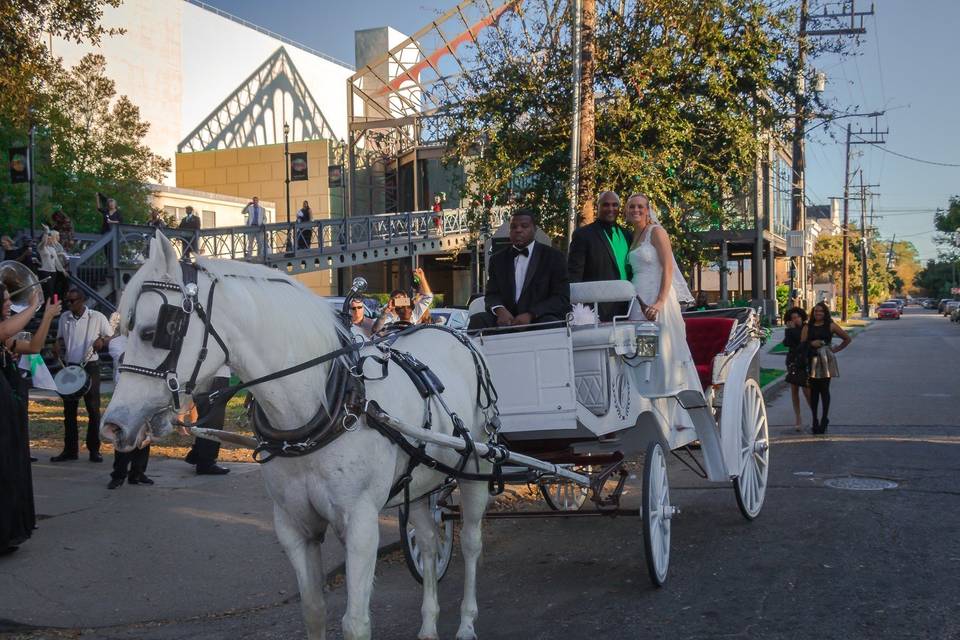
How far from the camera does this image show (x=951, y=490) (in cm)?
860

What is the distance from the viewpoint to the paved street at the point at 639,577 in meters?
5.16

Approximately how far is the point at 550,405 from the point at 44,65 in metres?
12.5

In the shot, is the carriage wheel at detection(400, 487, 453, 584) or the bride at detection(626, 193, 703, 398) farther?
the bride at detection(626, 193, 703, 398)

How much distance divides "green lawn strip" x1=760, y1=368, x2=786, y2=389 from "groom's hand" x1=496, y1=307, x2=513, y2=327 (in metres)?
14.6

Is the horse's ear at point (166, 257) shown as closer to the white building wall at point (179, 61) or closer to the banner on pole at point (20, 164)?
the banner on pole at point (20, 164)

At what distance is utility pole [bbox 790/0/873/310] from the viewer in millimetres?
13562

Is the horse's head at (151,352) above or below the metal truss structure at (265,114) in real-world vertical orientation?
below

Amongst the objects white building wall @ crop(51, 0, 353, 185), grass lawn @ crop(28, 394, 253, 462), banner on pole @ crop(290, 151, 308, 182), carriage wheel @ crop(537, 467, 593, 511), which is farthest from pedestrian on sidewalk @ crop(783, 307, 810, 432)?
→ white building wall @ crop(51, 0, 353, 185)

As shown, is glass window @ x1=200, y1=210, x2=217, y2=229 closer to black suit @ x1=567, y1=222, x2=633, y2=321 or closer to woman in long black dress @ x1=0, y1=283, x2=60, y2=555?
woman in long black dress @ x1=0, y1=283, x2=60, y2=555

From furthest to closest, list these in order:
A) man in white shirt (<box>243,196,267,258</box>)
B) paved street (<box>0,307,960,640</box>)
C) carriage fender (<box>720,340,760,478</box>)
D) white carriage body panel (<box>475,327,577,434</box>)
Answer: man in white shirt (<box>243,196,267,258</box>), carriage fender (<box>720,340,760,478</box>), white carriage body panel (<box>475,327,577,434</box>), paved street (<box>0,307,960,640</box>)

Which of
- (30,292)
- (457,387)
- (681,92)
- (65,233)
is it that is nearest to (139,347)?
(457,387)

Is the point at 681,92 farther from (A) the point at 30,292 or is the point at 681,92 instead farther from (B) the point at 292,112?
(B) the point at 292,112

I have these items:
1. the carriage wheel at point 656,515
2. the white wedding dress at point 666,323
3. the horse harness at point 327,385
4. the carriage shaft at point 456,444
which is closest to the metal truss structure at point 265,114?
the white wedding dress at point 666,323

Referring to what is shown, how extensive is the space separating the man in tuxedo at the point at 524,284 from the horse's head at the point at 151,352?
8.94 feet
